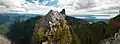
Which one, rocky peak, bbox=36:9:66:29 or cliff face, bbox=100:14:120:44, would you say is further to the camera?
cliff face, bbox=100:14:120:44

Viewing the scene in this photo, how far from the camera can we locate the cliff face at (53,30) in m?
3.73

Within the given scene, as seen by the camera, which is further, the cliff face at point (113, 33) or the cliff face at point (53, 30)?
the cliff face at point (113, 33)

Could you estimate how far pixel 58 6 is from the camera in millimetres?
7508

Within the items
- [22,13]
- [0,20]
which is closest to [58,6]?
[22,13]

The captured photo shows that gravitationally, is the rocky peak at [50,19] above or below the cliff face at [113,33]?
above

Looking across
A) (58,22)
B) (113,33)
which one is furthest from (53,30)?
(113,33)

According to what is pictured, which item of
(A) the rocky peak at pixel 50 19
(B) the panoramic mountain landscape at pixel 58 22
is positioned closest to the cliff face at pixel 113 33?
(B) the panoramic mountain landscape at pixel 58 22

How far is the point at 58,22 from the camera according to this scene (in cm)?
383

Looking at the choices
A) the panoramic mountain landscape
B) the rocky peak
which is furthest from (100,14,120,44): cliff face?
the rocky peak

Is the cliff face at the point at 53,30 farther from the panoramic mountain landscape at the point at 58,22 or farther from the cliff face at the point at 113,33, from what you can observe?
the cliff face at the point at 113,33

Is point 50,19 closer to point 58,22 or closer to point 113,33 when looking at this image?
point 58,22

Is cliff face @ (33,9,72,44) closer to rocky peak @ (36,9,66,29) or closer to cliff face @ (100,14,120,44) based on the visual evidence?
rocky peak @ (36,9,66,29)

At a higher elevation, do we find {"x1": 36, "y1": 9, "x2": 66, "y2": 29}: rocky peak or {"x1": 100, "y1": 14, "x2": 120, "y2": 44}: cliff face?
{"x1": 36, "y1": 9, "x2": 66, "y2": 29}: rocky peak

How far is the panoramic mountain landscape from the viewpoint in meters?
3.81
